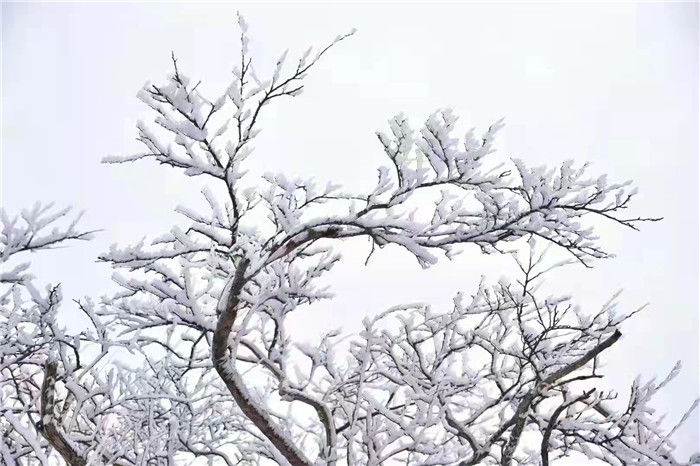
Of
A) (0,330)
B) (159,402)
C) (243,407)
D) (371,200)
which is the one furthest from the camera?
(159,402)

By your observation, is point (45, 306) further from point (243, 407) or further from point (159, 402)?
point (159, 402)

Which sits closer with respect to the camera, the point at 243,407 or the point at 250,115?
the point at 250,115

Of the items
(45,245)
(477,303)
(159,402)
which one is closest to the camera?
(45,245)

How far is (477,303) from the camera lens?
341 inches

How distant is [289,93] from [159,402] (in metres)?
6.69

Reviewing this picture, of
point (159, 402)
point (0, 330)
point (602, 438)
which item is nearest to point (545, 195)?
point (602, 438)

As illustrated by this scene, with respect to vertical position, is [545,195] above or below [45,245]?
below

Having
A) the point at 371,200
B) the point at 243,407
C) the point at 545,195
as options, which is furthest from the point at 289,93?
the point at 243,407

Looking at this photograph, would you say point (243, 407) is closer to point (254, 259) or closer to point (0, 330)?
point (254, 259)

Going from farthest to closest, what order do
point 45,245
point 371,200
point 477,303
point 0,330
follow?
point 477,303, point 0,330, point 45,245, point 371,200

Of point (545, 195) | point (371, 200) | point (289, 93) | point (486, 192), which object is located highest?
point (289, 93)

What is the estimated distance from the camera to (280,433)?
19.6 ft

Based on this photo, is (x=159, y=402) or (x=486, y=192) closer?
(x=486, y=192)

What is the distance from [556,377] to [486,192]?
1.59m
